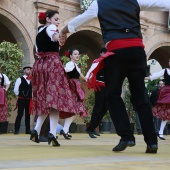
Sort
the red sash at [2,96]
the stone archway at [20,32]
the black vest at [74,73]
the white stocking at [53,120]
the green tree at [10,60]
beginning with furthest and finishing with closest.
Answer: the stone archway at [20,32]
the green tree at [10,60]
the red sash at [2,96]
the black vest at [74,73]
the white stocking at [53,120]

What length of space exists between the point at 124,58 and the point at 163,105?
5.03 metres

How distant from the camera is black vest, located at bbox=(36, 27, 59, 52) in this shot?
4.83 meters

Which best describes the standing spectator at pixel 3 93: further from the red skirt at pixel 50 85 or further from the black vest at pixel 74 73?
the red skirt at pixel 50 85

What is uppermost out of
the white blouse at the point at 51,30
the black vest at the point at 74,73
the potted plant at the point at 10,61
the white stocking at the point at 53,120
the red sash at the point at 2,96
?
the potted plant at the point at 10,61

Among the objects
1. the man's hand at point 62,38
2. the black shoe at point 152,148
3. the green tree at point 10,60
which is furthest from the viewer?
the green tree at point 10,60

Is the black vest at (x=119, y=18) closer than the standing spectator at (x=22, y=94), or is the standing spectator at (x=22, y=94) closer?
the black vest at (x=119, y=18)

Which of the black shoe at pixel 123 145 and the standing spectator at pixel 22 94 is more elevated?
the standing spectator at pixel 22 94

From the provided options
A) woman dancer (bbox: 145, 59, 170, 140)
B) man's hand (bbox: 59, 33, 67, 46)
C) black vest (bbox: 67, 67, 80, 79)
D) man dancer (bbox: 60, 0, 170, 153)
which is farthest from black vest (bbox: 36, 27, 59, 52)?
woman dancer (bbox: 145, 59, 170, 140)

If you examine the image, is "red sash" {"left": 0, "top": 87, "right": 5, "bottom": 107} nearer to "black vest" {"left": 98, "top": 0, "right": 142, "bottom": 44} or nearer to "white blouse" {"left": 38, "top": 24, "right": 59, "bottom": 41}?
"white blouse" {"left": 38, "top": 24, "right": 59, "bottom": 41}

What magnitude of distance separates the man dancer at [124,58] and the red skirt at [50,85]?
37.2 inches

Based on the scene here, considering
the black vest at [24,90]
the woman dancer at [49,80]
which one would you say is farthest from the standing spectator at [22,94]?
the woman dancer at [49,80]

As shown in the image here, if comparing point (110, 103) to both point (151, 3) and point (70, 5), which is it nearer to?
point (151, 3)

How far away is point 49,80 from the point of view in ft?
15.9

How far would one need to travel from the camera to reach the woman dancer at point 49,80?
483cm
